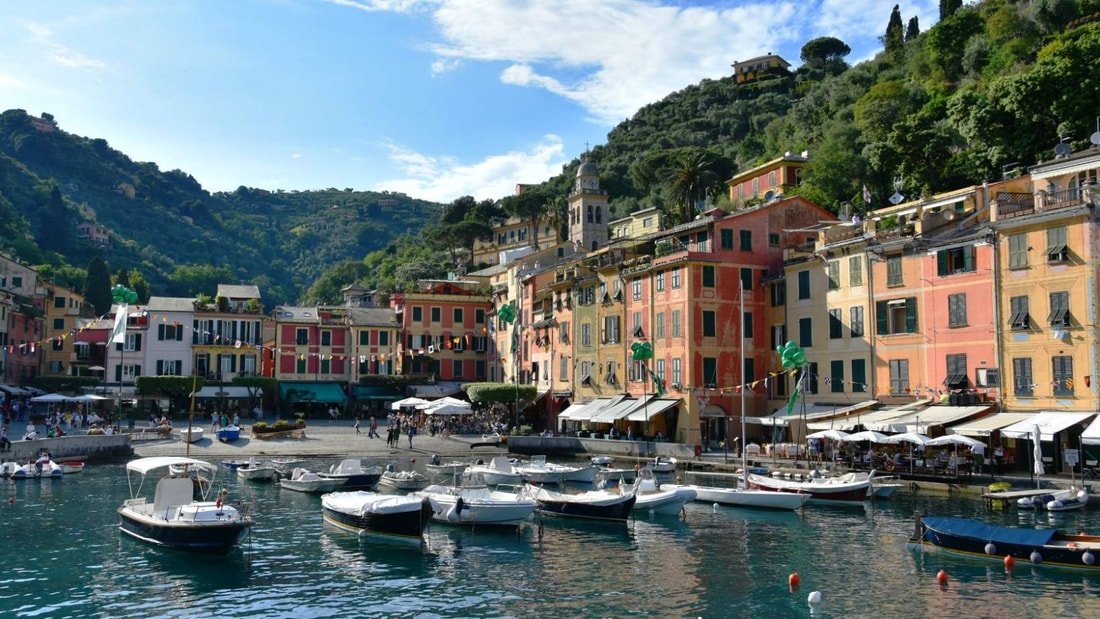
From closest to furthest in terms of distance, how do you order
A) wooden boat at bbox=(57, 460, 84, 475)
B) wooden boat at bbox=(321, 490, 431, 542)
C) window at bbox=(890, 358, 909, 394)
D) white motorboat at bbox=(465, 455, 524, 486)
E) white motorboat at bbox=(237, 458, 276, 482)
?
wooden boat at bbox=(321, 490, 431, 542) → white motorboat at bbox=(465, 455, 524, 486) → white motorboat at bbox=(237, 458, 276, 482) → wooden boat at bbox=(57, 460, 84, 475) → window at bbox=(890, 358, 909, 394)

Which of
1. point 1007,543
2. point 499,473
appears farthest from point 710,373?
point 1007,543

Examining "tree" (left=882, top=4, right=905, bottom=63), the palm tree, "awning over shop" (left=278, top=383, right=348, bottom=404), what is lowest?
"awning over shop" (left=278, top=383, right=348, bottom=404)

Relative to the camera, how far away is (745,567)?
26.8 m

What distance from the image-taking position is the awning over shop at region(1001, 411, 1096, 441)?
38281 millimetres

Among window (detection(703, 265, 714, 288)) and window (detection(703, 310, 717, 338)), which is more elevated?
window (detection(703, 265, 714, 288))

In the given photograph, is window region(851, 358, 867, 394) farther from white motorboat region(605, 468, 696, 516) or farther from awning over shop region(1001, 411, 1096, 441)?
white motorboat region(605, 468, 696, 516)

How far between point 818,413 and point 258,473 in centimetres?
3055

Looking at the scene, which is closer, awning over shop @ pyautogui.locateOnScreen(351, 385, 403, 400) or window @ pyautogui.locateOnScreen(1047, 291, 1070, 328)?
window @ pyautogui.locateOnScreen(1047, 291, 1070, 328)

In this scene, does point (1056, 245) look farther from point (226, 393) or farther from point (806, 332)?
point (226, 393)

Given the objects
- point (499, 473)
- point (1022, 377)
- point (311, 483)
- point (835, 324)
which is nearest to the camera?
point (1022, 377)

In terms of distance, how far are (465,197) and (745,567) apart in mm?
126250

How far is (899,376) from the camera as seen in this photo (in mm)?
48812

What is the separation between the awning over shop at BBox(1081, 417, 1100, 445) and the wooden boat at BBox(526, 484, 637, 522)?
59.8 feet

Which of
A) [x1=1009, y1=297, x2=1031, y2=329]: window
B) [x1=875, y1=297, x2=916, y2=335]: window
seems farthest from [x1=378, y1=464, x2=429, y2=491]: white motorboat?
[x1=1009, y1=297, x2=1031, y2=329]: window
